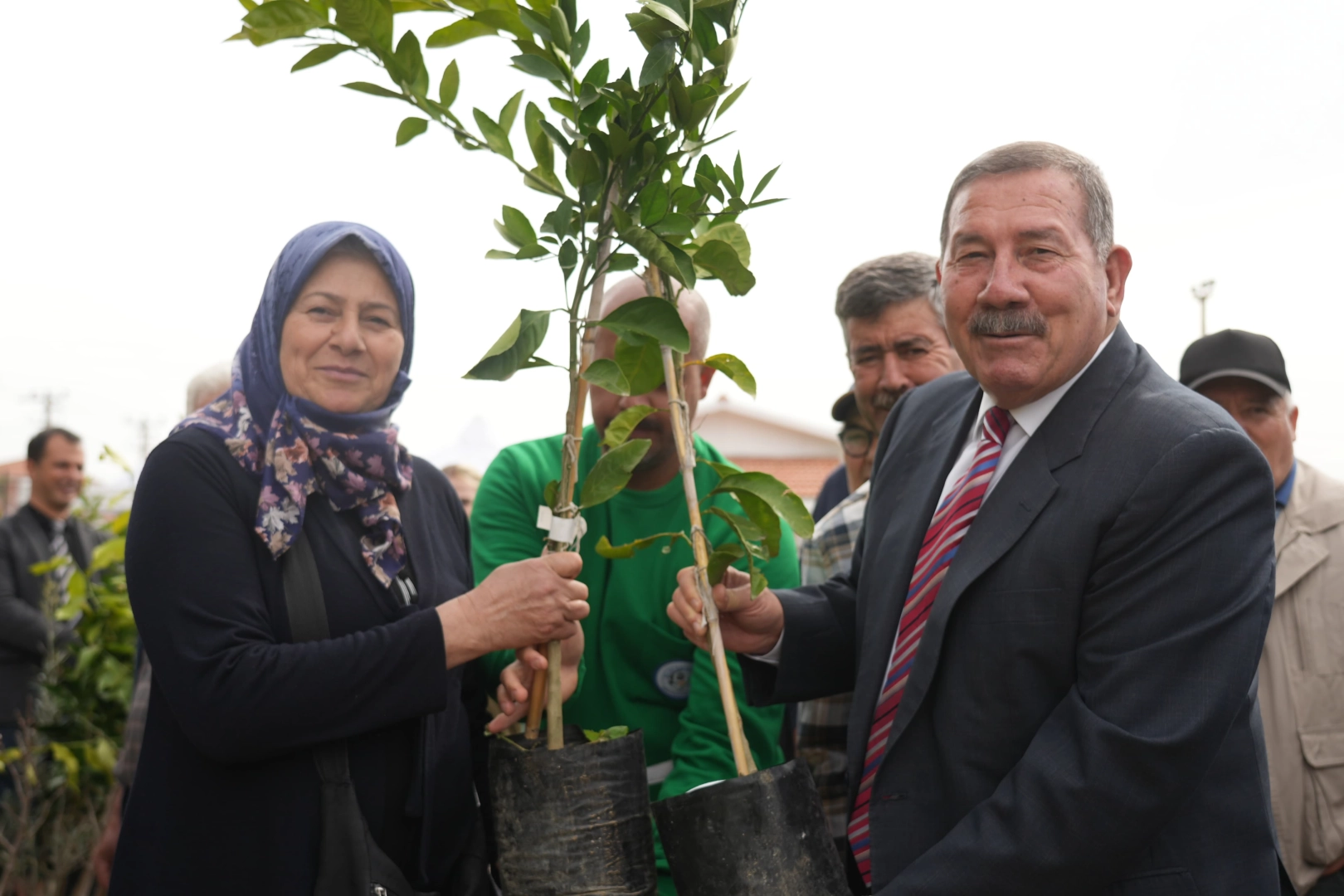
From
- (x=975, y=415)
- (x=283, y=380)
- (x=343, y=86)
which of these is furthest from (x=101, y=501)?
(x=975, y=415)

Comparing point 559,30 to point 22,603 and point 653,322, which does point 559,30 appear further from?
point 22,603

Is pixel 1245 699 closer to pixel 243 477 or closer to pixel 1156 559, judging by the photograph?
pixel 1156 559

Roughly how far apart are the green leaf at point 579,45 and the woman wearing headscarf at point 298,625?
0.68m

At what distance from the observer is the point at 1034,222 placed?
193 centimetres

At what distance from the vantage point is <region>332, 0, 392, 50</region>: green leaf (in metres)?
1.76

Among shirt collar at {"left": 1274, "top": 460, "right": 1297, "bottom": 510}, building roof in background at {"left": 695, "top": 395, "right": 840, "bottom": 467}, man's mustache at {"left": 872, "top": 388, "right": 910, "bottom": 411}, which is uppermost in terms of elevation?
building roof in background at {"left": 695, "top": 395, "right": 840, "bottom": 467}

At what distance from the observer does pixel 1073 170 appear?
6.50ft

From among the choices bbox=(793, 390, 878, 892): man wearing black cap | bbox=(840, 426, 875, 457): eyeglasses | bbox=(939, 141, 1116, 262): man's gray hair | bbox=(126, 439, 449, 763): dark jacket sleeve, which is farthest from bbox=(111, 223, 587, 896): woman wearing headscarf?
bbox=(840, 426, 875, 457): eyeglasses

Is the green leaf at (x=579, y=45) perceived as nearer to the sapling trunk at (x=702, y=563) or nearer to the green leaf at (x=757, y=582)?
the sapling trunk at (x=702, y=563)

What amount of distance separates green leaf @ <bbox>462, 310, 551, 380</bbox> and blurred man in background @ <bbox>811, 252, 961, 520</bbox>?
60.2 inches

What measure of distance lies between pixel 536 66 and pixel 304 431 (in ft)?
2.92

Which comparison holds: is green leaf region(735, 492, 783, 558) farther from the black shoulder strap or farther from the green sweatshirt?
the black shoulder strap

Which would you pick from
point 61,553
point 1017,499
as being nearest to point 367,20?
point 1017,499

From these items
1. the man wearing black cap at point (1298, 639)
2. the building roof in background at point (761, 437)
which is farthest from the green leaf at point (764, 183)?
the building roof in background at point (761, 437)
